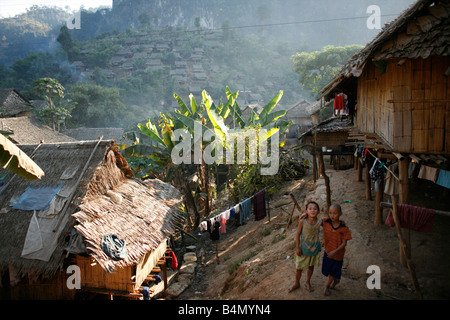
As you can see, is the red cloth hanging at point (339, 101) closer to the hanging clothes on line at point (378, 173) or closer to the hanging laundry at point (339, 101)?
the hanging laundry at point (339, 101)

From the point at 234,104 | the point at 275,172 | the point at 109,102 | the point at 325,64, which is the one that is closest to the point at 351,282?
the point at 275,172

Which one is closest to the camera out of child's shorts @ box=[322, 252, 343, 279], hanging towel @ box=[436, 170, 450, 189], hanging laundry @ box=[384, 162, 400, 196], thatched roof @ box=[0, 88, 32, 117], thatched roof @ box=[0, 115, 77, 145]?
child's shorts @ box=[322, 252, 343, 279]

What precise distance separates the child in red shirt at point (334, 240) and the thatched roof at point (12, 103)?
92.3 ft

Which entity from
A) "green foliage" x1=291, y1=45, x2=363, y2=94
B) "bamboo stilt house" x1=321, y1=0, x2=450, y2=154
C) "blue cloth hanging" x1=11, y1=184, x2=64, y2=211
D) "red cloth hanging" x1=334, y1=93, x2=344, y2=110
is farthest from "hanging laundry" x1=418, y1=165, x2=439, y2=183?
"green foliage" x1=291, y1=45, x2=363, y2=94

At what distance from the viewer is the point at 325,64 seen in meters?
34.7

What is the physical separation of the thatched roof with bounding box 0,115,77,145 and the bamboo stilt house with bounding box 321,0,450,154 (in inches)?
666

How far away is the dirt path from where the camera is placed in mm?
5074

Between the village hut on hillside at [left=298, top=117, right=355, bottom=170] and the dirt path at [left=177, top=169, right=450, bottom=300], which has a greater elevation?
the village hut on hillside at [left=298, top=117, right=355, bottom=170]

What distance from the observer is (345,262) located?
6156 mm

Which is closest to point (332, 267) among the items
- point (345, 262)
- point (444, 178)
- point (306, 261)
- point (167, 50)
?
point (306, 261)

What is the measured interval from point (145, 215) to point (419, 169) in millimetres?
6251

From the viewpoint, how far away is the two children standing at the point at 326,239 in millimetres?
4449

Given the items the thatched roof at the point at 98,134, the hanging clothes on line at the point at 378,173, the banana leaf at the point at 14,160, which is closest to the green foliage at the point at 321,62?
the thatched roof at the point at 98,134

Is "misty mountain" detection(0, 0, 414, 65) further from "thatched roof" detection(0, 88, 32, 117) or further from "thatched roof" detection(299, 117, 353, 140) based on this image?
"thatched roof" detection(299, 117, 353, 140)
